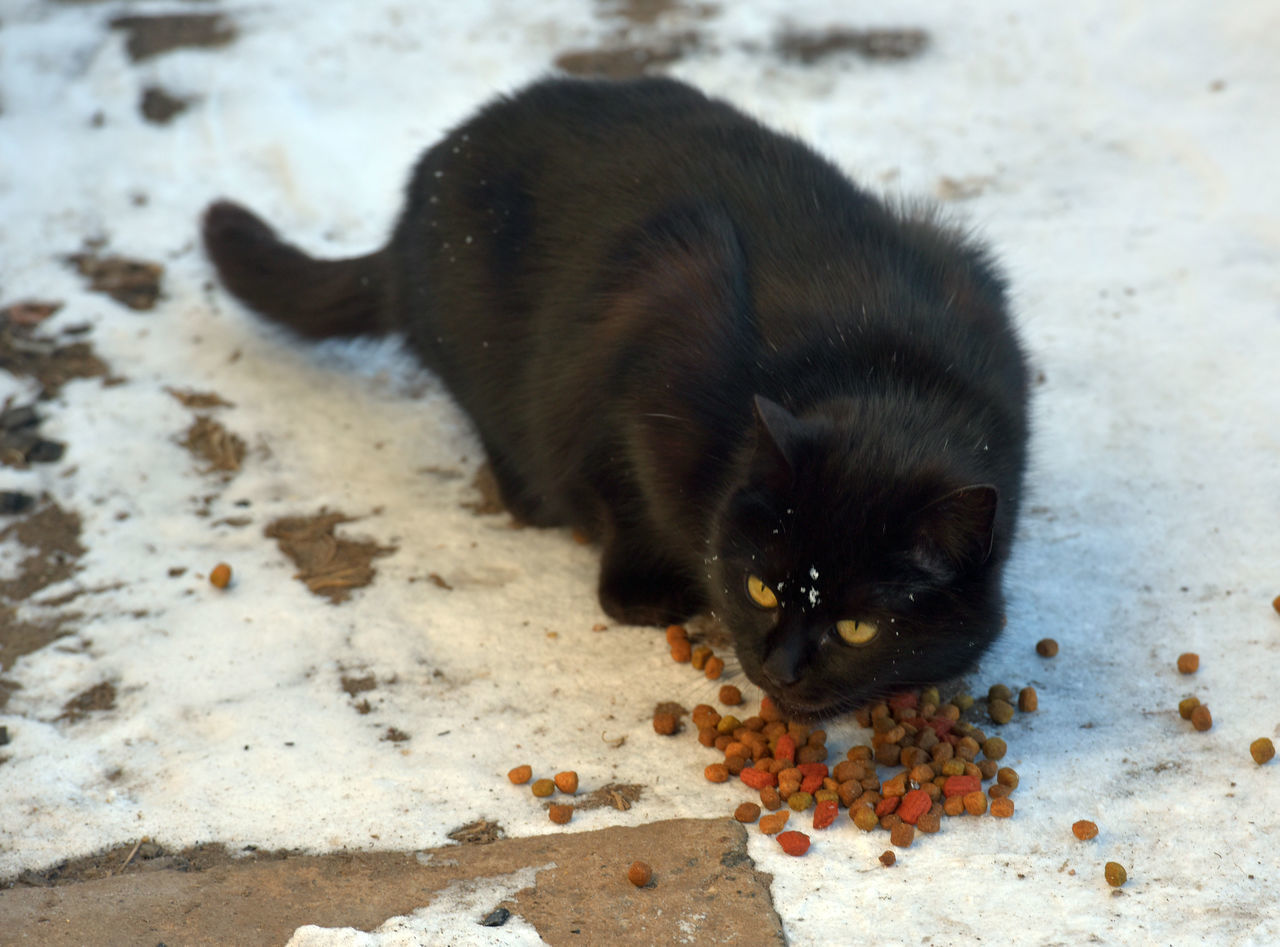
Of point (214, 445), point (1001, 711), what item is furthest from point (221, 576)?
point (1001, 711)

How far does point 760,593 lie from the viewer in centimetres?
235

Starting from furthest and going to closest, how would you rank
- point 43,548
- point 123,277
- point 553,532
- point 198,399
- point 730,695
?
point 123,277 < point 198,399 < point 553,532 < point 43,548 < point 730,695

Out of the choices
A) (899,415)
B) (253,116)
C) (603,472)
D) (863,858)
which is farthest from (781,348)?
(253,116)

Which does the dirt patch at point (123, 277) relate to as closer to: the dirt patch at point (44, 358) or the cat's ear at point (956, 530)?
the dirt patch at point (44, 358)

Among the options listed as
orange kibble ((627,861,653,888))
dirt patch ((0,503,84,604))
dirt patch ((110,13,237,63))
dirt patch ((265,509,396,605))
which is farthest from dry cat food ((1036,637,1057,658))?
dirt patch ((110,13,237,63))

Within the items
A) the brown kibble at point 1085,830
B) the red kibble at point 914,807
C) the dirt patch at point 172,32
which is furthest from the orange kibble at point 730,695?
the dirt patch at point 172,32

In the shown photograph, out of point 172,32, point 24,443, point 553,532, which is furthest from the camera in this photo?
point 172,32

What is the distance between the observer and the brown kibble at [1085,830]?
2234mm

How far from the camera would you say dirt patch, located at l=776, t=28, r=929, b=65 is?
500cm

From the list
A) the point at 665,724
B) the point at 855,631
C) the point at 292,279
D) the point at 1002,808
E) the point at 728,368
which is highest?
the point at 728,368

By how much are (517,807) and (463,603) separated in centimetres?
71

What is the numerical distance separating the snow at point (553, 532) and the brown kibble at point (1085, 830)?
30mm

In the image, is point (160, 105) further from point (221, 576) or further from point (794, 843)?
point (794, 843)

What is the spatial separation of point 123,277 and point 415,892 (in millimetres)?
2812
